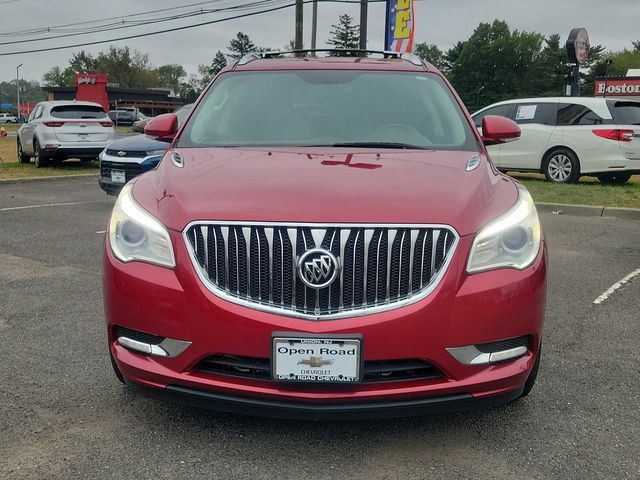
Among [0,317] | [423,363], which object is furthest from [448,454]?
[0,317]

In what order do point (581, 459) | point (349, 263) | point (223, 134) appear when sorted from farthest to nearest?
point (223, 134) → point (581, 459) → point (349, 263)

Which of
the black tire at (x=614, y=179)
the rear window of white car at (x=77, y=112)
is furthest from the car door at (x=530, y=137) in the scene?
the rear window of white car at (x=77, y=112)

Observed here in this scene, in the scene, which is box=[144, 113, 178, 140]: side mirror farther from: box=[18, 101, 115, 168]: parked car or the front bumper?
box=[18, 101, 115, 168]: parked car

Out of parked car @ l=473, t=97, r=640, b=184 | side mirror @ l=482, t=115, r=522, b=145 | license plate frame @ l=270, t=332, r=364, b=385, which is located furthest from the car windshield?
parked car @ l=473, t=97, r=640, b=184

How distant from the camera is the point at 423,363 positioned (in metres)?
2.48

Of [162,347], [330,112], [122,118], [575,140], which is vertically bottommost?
[122,118]

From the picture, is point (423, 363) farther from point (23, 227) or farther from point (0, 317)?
point (23, 227)

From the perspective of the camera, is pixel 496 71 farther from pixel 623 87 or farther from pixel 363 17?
pixel 363 17

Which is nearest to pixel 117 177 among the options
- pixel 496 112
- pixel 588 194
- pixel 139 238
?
pixel 139 238

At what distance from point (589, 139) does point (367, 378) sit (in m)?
10.7

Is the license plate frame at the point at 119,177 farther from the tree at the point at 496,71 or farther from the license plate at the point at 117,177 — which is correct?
the tree at the point at 496,71

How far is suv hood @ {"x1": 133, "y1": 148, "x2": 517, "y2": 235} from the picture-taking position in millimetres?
2502

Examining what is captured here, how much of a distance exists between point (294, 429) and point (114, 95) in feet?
272

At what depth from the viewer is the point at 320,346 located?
240 cm
